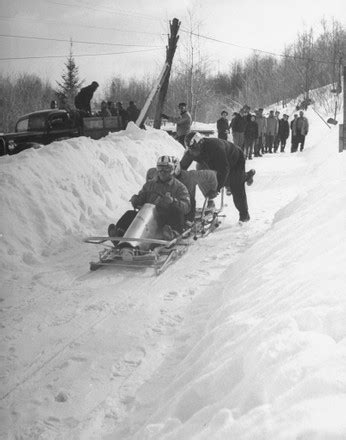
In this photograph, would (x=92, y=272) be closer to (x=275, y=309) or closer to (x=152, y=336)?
(x=152, y=336)

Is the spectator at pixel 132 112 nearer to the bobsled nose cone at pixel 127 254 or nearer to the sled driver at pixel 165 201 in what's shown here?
the sled driver at pixel 165 201

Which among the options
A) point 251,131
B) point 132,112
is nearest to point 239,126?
point 251,131

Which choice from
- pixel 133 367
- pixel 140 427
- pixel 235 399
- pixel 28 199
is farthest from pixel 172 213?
pixel 235 399

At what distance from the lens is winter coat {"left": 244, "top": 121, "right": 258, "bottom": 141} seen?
49.0 feet

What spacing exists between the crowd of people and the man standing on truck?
4.18m

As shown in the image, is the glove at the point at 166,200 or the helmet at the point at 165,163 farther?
the helmet at the point at 165,163

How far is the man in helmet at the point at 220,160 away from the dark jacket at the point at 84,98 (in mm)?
5549

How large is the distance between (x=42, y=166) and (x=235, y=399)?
5597 millimetres

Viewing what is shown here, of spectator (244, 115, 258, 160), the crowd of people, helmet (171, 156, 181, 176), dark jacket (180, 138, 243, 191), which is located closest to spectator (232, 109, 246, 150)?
the crowd of people

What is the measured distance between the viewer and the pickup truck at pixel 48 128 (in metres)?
10.0

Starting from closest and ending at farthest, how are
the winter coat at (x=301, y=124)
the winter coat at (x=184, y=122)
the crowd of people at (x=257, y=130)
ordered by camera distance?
the winter coat at (x=184, y=122) < the crowd of people at (x=257, y=130) < the winter coat at (x=301, y=124)

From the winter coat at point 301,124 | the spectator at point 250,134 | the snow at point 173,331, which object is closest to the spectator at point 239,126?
the spectator at point 250,134

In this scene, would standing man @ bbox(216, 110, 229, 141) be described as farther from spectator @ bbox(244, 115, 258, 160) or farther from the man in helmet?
the man in helmet

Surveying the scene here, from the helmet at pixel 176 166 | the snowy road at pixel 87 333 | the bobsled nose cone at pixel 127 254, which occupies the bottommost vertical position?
the snowy road at pixel 87 333
